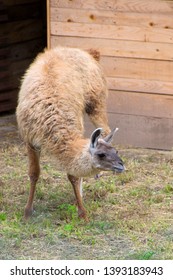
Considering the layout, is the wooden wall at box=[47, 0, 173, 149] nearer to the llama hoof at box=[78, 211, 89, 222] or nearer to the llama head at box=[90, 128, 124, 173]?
the llama hoof at box=[78, 211, 89, 222]

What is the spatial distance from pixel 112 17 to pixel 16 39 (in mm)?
2798

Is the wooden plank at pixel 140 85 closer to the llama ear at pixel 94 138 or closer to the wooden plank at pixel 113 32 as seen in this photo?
the wooden plank at pixel 113 32

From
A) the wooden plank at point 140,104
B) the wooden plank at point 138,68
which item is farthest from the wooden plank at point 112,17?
the wooden plank at point 140,104

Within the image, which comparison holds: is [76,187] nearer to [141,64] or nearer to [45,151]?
[45,151]

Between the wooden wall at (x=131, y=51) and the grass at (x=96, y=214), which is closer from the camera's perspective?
the grass at (x=96, y=214)

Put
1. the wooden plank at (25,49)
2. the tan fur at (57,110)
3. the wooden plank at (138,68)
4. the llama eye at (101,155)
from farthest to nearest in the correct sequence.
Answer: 1. the wooden plank at (25,49)
2. the wooden plank at (138,68)
3. the tan fur at (57,110)
4. the llama eye at (101,155)

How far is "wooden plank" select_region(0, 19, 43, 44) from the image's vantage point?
1172 centimetres

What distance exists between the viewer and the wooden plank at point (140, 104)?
9359mm

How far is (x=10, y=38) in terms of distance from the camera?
1180 centimetres

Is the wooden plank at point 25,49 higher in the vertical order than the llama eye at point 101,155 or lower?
lower

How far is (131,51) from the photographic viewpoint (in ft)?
30.8

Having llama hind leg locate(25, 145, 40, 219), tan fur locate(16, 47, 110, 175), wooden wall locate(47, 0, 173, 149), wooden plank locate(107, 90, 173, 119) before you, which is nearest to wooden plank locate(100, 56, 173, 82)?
wooden wall locate(47, 0, 173, 149)

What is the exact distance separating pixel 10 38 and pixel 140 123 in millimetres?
3101
